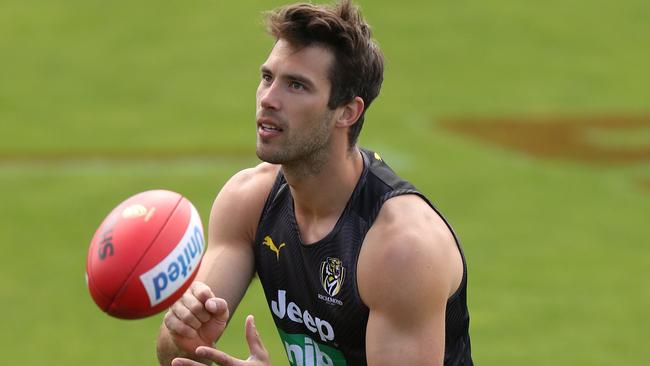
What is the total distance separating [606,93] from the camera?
2075cm

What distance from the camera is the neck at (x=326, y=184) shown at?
256 inches

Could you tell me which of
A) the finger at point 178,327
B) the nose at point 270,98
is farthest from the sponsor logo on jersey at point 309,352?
the nose at point 270,98

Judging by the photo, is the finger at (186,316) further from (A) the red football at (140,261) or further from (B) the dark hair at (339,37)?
(B) the dark hair at (339,37)

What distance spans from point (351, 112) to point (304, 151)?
35 centimetres

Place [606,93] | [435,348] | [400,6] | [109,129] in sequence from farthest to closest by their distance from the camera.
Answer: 1. [400,6]
2. [606,93]
3. [109,129]
4. [435,348]

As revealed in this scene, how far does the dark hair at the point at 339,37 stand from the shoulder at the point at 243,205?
642mm

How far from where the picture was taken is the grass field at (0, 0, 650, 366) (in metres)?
12.7

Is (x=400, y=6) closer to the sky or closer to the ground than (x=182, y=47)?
closer to the sky

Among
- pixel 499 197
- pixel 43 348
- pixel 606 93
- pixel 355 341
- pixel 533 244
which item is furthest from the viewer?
pixel 606 93

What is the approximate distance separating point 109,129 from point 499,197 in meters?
5.50

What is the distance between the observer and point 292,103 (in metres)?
6.30

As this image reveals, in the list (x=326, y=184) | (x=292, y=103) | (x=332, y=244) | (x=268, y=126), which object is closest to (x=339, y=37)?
(x=292, y=103)

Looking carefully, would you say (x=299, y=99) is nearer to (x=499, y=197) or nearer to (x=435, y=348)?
(x=435, y=348)

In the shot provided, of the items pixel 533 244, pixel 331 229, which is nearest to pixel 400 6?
pixel 533 244
